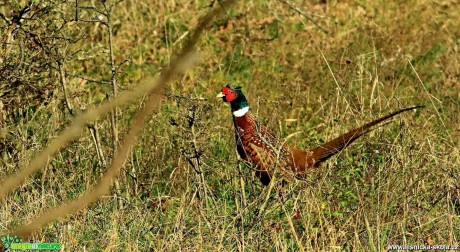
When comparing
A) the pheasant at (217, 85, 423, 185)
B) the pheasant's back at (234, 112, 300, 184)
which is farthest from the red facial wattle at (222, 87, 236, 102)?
the pheasant's back at (234, 112, 300, 184)

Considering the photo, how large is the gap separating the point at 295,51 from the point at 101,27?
1810 millimetres

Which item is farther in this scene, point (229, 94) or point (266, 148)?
point (229, 94)

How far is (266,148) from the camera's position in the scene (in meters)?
4.89

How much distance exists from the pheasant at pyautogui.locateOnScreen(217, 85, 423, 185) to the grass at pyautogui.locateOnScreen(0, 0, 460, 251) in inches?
4.1

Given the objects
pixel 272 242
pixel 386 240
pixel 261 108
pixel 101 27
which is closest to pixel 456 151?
pixel 386 240

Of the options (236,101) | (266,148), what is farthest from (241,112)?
(266,148)

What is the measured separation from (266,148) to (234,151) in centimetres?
37

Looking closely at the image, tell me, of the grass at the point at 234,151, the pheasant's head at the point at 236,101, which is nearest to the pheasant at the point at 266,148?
the pheasant's head at the point at 236,101

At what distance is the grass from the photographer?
12.9ft

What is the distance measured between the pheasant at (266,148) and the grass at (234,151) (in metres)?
0.10

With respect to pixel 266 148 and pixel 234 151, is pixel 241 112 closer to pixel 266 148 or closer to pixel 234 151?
pixel 234 151

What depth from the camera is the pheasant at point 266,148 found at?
15.3 ft

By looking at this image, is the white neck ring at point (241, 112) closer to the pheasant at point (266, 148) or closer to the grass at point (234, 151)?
the pheasant at point (266, 148)

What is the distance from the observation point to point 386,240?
3.89 m
